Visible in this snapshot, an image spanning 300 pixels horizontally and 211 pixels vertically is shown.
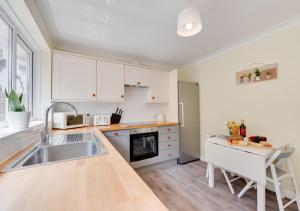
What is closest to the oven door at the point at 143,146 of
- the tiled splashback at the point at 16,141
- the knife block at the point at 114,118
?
the knife block at the point at 114,118

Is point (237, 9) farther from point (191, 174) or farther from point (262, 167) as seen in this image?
point (191, 174)

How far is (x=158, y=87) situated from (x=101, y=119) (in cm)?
142

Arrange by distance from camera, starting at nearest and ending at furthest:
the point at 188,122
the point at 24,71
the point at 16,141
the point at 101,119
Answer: the point at 16,141 < the point at 24,71 < the point at 101,119 < the point at 188,122

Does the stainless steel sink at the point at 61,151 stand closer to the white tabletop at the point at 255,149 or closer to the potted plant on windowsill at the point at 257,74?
the white tabletop at the point at 255,149

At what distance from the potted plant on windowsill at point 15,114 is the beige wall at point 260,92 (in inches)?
119

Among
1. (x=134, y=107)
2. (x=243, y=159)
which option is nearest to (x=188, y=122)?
(x=134, y=107)

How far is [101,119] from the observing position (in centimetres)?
263

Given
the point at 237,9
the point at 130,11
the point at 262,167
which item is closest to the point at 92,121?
the point at 130,11

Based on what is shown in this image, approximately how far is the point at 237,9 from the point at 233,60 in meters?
1.16

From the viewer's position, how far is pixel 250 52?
238 cm

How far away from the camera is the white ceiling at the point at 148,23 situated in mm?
1564

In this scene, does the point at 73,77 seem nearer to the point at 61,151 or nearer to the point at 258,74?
the point at 61,151

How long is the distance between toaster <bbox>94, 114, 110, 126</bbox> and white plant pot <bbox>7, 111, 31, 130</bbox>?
4.55 ft

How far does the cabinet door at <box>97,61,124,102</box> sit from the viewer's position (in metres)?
2.54
